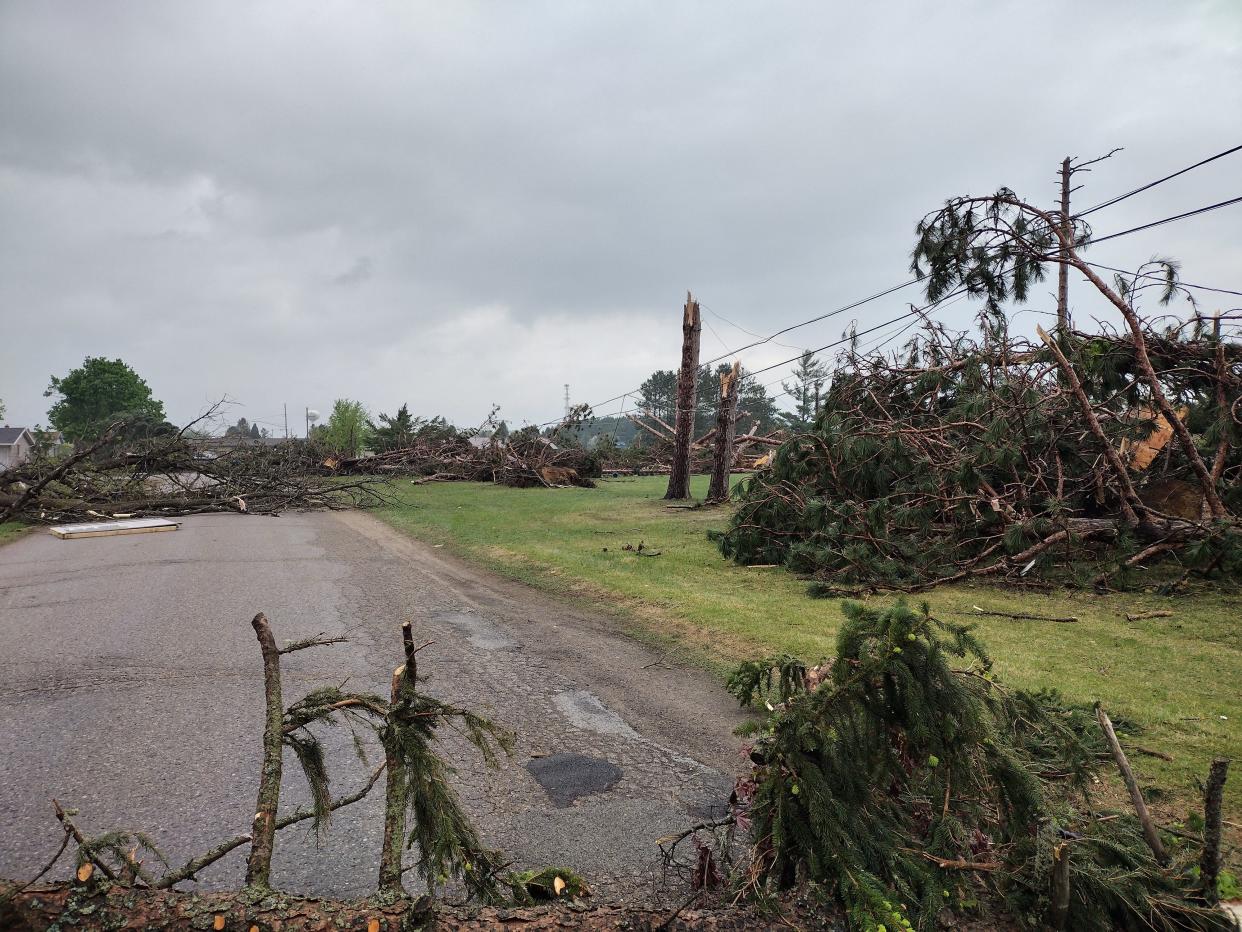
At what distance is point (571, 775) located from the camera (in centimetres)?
358

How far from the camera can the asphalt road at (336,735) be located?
293 centimetres

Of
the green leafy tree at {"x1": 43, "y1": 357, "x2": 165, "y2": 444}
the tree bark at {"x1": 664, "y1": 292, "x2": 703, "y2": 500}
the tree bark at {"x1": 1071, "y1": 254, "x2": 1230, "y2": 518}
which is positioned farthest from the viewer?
the green leafy tree at {"x1": 43, "y1": 357, "x2": 165, "y2": 444}

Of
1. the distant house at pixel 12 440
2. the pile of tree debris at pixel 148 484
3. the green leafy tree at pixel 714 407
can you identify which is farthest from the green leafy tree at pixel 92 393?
the pile of tree debris at pixel 148 484

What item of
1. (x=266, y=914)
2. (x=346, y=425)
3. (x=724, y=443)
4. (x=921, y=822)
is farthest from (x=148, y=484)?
(x=346, y=425)

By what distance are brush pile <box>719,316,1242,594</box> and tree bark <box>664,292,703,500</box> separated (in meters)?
8.43

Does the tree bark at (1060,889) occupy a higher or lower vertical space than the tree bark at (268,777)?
lower

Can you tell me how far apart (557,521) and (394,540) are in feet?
11.3

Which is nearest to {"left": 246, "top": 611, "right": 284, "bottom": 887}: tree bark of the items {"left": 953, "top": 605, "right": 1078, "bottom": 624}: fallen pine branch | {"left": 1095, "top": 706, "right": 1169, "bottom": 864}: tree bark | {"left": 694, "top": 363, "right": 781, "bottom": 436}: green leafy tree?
{"left": 1095, "top": 706, "right": 1169, "bottom": 864}: tree bark

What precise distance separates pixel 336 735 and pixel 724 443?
1418cm

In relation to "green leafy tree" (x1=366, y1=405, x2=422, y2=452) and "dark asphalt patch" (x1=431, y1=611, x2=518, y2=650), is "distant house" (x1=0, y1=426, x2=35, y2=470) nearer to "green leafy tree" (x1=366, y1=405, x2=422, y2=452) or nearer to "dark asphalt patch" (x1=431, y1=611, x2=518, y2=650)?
"green leafy tree" (x1=366, y1=405, x2=422, y2=452)

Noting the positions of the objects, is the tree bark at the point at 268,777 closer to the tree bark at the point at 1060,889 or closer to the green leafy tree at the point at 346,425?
the tree bark at the point at 1060,889

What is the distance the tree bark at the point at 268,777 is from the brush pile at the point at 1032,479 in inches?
253

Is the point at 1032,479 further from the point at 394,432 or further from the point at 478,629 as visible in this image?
the point at 394,432

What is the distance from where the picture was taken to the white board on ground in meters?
12.4
